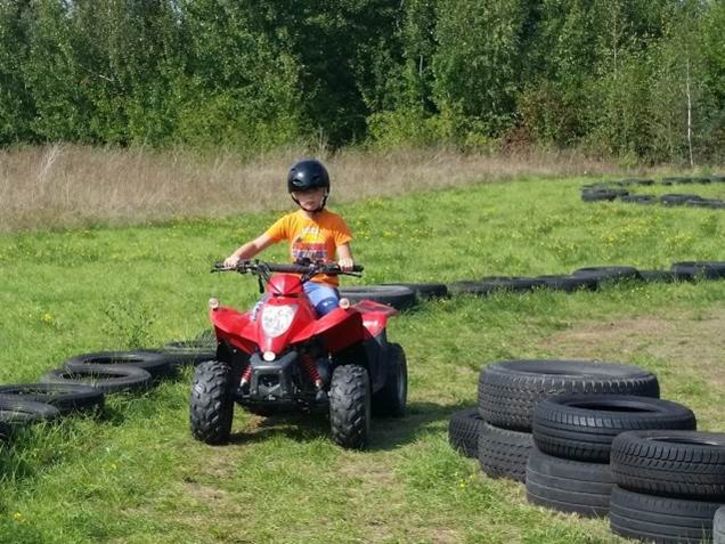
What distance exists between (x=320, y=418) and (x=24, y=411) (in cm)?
189

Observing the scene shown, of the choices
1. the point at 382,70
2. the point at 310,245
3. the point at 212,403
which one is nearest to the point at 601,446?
the point at 212,403

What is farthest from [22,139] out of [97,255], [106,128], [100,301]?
[100,301]

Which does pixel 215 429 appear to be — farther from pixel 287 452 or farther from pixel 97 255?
pixel 97 255

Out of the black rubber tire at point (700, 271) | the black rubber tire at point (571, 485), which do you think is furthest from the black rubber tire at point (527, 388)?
the black rubber tire at point (700, 271)

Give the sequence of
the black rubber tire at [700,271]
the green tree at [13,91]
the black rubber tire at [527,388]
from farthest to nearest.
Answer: the green tree at [13,91], the black rubber tire at [700,271], the black rubber tire at [527,388]

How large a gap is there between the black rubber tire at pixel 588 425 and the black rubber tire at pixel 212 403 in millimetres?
2032

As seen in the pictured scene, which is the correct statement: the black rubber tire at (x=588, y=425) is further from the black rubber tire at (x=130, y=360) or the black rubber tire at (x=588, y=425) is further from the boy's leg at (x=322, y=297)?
the black rubber tire at (x=130, y=360)

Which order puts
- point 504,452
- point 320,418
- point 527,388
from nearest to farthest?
1. point 504,452
2. point 527,388
3. point 320,418

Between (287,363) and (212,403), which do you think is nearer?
(287,363)

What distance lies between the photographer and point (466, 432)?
24.3 ft

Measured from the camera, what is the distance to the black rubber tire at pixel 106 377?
28.8 feet

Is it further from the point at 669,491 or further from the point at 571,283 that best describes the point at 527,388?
the point at 571,283

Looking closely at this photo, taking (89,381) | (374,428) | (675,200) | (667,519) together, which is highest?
(675,200)

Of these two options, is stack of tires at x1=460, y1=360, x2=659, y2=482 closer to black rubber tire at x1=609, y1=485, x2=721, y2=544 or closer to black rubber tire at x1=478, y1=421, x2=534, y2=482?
black rubber tire at x1=478, y1=421, x2=534, y2=482
